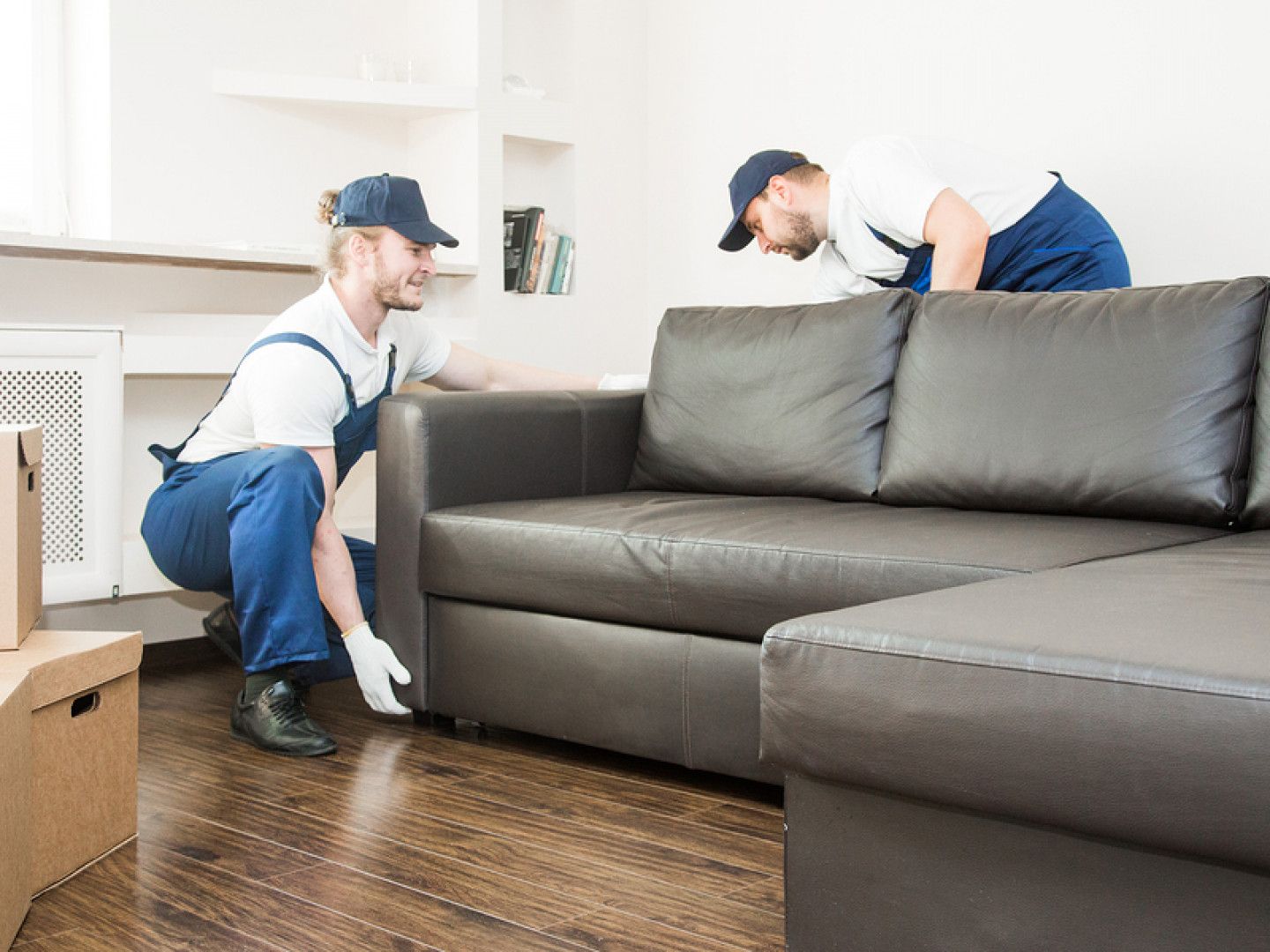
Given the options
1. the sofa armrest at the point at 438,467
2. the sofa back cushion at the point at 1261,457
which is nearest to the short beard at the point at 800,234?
the sofa armrest at the point at 438,467

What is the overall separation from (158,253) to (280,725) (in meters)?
1.20

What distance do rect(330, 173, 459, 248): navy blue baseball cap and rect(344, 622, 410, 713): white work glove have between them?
0.83 m

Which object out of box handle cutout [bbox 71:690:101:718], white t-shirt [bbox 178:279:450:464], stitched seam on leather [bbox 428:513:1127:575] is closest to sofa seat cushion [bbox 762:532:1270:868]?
stitched seam on leather [bbox 428:513:1127:575]

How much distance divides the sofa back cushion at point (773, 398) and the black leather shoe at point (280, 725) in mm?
852

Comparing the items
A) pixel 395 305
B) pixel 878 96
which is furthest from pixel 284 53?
pixel 878 96

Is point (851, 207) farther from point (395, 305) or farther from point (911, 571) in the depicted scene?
point (911, 571)

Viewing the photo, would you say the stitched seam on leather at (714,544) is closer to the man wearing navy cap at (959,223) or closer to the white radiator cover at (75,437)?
the white radiator cover at (75,437)

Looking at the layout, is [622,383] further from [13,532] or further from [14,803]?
[14,803]

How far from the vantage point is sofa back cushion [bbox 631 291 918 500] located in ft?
8.26

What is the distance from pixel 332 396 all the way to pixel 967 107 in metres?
1.83

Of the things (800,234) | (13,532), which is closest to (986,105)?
(800,234)

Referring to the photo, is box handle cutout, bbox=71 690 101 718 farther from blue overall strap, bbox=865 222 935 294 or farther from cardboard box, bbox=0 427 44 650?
blue overall strap, bbox=865 222 935 294

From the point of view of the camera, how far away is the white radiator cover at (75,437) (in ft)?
8.97

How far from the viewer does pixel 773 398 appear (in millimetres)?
2633
